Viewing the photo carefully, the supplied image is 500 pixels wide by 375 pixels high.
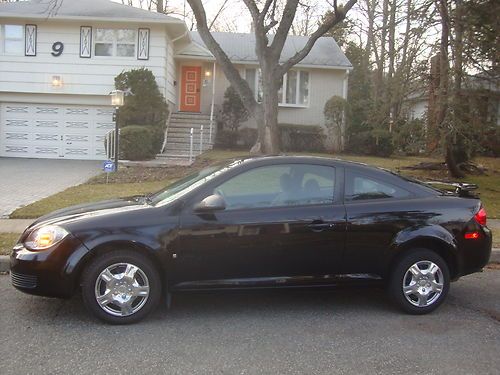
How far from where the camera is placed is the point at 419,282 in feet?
16.5

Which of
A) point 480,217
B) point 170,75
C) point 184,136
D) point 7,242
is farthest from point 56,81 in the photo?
point 480,217

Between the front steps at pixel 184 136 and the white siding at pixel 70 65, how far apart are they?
1748mm

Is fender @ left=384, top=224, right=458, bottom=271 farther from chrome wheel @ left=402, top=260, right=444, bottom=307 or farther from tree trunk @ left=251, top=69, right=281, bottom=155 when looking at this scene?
tree trunk @ left=251, top=69, right=281, bottom=155

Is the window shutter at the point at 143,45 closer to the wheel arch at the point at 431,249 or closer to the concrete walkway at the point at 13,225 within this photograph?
the concrete walkway at the point at 13,225

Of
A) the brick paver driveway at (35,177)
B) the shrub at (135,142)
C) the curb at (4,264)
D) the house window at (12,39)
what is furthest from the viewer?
the house window at (12,39)

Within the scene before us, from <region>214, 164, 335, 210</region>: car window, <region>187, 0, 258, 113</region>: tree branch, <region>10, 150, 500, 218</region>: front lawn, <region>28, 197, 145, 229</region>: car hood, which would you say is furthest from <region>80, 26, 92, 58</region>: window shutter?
<region>214, 164, 335, 210</region>: car window

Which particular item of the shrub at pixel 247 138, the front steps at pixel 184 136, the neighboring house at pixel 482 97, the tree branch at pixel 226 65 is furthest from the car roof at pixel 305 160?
the shrub at pixel 247 138

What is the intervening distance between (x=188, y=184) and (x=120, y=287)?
116cm

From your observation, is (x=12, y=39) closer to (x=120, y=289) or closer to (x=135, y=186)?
(x=135, y=186)

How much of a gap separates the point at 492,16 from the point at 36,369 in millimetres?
12734

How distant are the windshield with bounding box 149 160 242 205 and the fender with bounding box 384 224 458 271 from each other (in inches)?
65.7

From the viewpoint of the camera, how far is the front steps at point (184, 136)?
18.6 meters

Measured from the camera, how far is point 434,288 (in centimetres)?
506

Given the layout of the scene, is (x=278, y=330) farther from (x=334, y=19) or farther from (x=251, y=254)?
(x=334, y=19)
